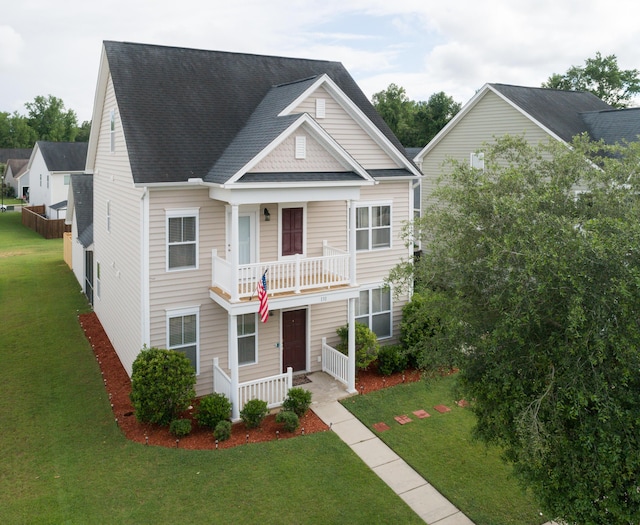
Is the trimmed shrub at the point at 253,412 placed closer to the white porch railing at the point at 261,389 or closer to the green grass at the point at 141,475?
the white porch railing at the point at 261,389

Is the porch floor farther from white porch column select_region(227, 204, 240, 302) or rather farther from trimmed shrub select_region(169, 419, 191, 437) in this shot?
white porch column select_region(227, 204, 240, 302)

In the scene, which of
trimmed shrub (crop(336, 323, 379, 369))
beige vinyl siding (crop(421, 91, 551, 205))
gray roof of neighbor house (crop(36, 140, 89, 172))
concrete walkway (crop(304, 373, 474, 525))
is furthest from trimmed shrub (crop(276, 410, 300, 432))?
gray roof of neighbor house (crop(36, 140, 89, 172))

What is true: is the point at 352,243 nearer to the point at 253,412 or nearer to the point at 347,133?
the point at 347,133

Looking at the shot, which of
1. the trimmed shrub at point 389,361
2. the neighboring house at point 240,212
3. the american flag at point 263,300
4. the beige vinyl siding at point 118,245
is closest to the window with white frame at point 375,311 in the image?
the neighboring house at point 240,212

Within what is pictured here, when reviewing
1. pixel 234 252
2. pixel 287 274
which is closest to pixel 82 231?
pixel 287 274

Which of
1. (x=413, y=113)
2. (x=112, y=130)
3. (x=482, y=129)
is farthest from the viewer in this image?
(x=413, y=113)

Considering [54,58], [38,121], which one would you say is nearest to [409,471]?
[54,58]
